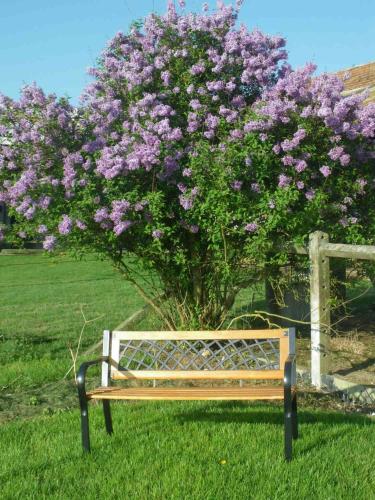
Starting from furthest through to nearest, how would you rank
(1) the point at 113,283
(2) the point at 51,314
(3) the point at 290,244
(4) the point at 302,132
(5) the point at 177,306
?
1. (1) the point at 113,283
2. (2) the point at 51,314
3. (5) the point at 177,306
4. (3) the point at 290,244
5. (4) the point at 302,132

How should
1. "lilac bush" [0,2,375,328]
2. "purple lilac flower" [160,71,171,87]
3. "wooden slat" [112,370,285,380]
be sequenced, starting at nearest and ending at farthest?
"wooden slat" [112,370,285,380] → "lilac bush" [0,2,375,328] → "purple lilac flower" [160,71,171,87]

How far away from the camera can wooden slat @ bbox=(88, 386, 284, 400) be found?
13.9 ft

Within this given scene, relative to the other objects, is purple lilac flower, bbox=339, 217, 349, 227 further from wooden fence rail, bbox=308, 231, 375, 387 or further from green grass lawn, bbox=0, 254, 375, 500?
green grass lawn, bbox=0, 254, 375, 500

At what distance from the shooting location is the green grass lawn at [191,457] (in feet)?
12.2

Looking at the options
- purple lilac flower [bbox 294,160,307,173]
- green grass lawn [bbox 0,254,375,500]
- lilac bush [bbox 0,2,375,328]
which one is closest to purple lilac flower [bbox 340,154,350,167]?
lilac bush [bbox 0,2,375,328]

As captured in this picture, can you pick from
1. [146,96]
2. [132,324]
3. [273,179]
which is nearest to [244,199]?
[273,179]

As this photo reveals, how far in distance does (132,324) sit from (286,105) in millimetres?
2967

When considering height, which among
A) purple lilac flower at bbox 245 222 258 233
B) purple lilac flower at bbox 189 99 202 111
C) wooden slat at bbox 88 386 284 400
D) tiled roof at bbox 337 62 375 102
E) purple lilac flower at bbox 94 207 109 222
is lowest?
wooden slat at bbox 88 386 284 400

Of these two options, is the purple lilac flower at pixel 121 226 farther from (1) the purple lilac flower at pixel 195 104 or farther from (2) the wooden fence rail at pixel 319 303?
(2) the wooden fence rail at pixel 319 303

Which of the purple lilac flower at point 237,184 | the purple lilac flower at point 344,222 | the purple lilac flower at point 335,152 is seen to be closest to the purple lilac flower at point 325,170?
the purple lilac flower at point 335,152

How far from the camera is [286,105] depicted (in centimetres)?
632

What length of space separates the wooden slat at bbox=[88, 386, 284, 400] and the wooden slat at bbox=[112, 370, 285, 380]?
0.53 ft

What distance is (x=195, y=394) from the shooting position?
4.37 meters

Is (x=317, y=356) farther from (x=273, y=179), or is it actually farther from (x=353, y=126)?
(x=353, y=126)
